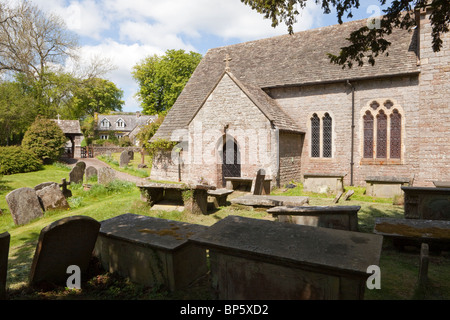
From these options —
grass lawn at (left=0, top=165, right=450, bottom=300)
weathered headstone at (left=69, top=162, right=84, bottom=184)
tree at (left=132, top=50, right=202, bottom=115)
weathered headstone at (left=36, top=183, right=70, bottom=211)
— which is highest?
tree at (left=132, top=50, right=202, bottom=115)

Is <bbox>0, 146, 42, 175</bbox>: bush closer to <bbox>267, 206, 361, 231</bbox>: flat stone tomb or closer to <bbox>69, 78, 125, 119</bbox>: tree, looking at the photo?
<bbox>267, 206, 361, 231</bbox>: flat stone tomb

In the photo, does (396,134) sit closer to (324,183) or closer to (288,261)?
(324,183)

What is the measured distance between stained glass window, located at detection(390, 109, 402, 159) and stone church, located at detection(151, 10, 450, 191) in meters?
0.05

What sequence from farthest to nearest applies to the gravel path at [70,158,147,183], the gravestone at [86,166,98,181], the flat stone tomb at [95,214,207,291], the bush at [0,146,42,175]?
the bush at [0,146,42,175] < the gravel path at [70,158,147,183] < the gravestone at [86,166,98,181] < the flat stone tomb at [95,214,207,291]

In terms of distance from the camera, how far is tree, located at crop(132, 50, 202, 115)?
41625mm

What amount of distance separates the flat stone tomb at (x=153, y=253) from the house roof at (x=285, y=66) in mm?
10538

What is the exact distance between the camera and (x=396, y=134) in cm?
1520

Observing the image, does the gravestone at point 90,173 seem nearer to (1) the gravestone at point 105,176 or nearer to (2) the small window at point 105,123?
(1) the gravestone at point 105,176

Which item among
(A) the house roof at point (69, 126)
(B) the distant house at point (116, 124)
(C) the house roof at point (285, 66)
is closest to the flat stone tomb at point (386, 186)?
(C) the house roof at point (285, 66)

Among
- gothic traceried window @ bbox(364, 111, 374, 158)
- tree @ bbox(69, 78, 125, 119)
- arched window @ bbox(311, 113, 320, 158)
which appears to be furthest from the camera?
tree @ bbox(69, 78, 125, 119)

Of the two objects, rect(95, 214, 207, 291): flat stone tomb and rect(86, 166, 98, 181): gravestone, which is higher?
rect(86, 166, 98, 181): gravestone

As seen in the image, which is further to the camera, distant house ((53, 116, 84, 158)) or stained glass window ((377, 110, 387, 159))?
distant house ((53, 116, 84, 158))

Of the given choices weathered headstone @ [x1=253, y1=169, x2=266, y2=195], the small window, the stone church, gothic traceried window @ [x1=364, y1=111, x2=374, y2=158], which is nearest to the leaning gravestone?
the stone church

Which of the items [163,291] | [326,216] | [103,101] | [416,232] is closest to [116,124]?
[103,101]
